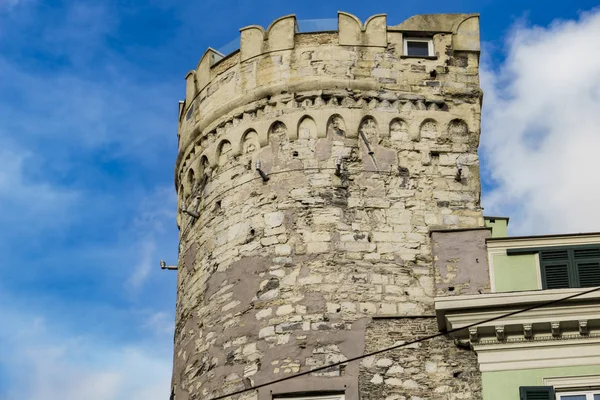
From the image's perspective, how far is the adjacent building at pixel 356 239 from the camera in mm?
17922

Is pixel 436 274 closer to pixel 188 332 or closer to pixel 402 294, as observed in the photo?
pixel 402 294

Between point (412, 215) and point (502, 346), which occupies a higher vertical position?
point (412, 215)

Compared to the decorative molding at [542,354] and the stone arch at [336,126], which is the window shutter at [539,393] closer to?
the decorative molding at [542,354]

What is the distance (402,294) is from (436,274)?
60cm

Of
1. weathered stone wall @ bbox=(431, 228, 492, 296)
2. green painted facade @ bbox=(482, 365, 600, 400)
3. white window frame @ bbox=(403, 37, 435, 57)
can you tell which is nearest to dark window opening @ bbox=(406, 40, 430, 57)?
white window frame @ bbox=(403, 37, 435, 57)

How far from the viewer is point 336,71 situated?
20.8 meters

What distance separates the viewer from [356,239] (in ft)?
63.3

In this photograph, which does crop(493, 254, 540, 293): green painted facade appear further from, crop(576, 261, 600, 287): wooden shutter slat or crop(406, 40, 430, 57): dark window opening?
crop(406, 40, 430, 57): dark window opening

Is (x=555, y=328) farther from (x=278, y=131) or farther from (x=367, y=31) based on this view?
(x=367, y=31)

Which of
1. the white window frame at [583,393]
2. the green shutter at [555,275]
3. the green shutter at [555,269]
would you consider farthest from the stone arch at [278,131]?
the white window frame at [583,393]

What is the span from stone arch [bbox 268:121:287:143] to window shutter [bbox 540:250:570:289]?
4.76 meters

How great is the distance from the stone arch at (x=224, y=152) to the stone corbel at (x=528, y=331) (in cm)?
611

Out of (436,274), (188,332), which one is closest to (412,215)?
(436,274)

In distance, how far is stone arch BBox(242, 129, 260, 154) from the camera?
68.2 feet
